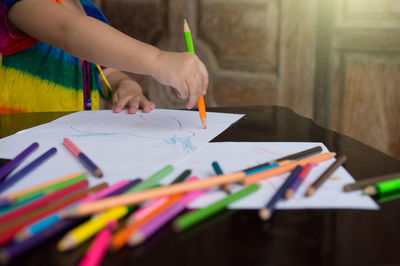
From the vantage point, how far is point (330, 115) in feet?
4.37

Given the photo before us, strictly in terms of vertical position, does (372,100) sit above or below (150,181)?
below

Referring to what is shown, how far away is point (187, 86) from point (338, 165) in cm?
25

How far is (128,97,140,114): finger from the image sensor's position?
2.11 feet

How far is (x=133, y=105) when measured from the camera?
661mm

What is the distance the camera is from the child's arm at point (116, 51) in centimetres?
53

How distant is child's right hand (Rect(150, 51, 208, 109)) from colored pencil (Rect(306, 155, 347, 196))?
9.2 inches

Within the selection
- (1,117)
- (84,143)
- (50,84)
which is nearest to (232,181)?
(84,143)

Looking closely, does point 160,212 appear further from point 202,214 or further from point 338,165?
point 338,165

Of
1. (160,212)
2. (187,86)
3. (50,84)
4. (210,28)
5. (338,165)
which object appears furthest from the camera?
(210,28)

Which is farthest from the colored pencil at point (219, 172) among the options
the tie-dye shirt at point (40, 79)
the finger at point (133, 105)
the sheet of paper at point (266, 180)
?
the tie-dye shirt at point (40, 79)

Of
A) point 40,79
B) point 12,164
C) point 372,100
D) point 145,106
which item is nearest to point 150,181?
point 12,164

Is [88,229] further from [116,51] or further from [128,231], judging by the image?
[116,51]

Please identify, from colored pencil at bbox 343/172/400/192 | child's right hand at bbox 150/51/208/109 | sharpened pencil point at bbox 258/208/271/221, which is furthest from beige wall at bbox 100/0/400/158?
sharpened pencil point at bbox 258/208/271/221

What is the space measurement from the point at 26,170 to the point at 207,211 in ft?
0.63
